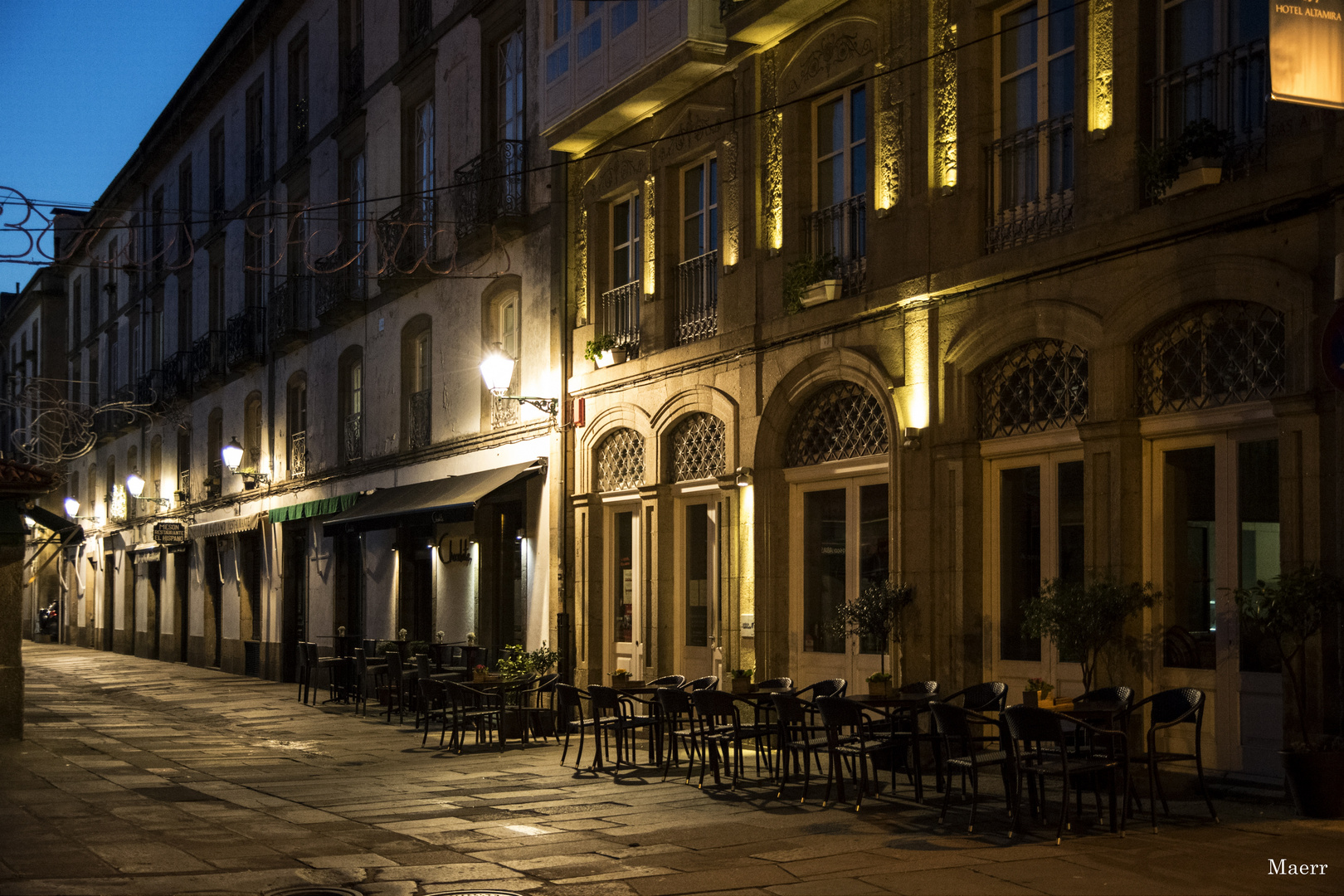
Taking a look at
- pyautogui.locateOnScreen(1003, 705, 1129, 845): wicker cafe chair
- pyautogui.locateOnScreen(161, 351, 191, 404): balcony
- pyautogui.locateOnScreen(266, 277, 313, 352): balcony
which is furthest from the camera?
pyautogui.locateOnScreen(161, 351, 191, 404): balcony

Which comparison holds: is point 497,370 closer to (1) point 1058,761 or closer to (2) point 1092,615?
(2) point 1092,615

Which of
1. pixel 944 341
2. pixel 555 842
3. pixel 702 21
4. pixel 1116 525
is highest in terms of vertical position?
pixel 702 21

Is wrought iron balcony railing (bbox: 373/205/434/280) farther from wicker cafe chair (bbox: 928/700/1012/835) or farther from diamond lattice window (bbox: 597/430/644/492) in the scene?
wicker cafe chair (bbox: 928/700/1012/835)

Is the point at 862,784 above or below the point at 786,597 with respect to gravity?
below

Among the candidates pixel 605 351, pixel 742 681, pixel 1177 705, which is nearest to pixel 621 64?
pixel 605 351

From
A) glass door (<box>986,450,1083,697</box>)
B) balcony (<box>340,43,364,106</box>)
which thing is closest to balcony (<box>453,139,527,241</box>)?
balcony (<box>340,43,364,106</box>)

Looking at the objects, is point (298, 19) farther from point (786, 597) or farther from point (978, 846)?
point (978, 846)

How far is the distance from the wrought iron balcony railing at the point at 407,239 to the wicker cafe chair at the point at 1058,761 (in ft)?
45.6

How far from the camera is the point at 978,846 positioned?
812cm

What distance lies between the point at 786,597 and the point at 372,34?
545 inches

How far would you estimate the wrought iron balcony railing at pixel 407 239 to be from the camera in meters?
21.0

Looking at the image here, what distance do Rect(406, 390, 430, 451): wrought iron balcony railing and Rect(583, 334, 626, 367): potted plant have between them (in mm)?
4928

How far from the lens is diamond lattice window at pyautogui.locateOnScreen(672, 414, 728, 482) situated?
15.1m

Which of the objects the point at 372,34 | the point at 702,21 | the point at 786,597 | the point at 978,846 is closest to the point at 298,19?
the point at 372,34
